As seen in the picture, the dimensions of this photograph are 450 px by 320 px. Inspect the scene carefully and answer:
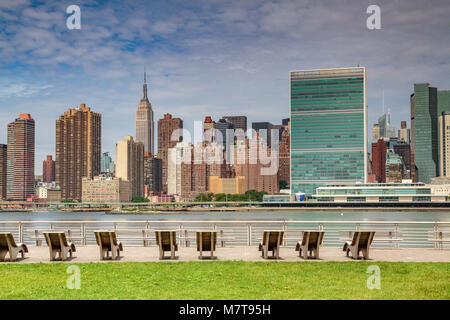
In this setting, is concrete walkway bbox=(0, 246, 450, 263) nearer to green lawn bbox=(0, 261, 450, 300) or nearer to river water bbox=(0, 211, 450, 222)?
green lawn bbox=(0, 261, 450, 300)

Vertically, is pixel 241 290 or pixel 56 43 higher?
pixel 56 43

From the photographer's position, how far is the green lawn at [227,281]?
33.8ft

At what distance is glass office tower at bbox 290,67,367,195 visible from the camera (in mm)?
191000

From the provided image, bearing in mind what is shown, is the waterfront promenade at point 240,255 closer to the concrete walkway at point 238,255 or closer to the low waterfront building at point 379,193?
the concrete walkway at point 238,255

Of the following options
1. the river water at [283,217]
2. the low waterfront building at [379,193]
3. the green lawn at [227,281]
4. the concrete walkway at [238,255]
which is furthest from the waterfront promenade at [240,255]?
the low waterfront building at [379,193]

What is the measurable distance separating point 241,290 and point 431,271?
5.50 m

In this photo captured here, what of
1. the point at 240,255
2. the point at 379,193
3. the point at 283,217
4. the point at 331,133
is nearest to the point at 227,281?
the point at 240,255

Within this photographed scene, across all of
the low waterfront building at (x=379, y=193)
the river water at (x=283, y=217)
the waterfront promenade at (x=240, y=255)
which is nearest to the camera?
the waterfront promenade at (x=240, y=255)

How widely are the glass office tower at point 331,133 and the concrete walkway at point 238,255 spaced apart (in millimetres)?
175953
